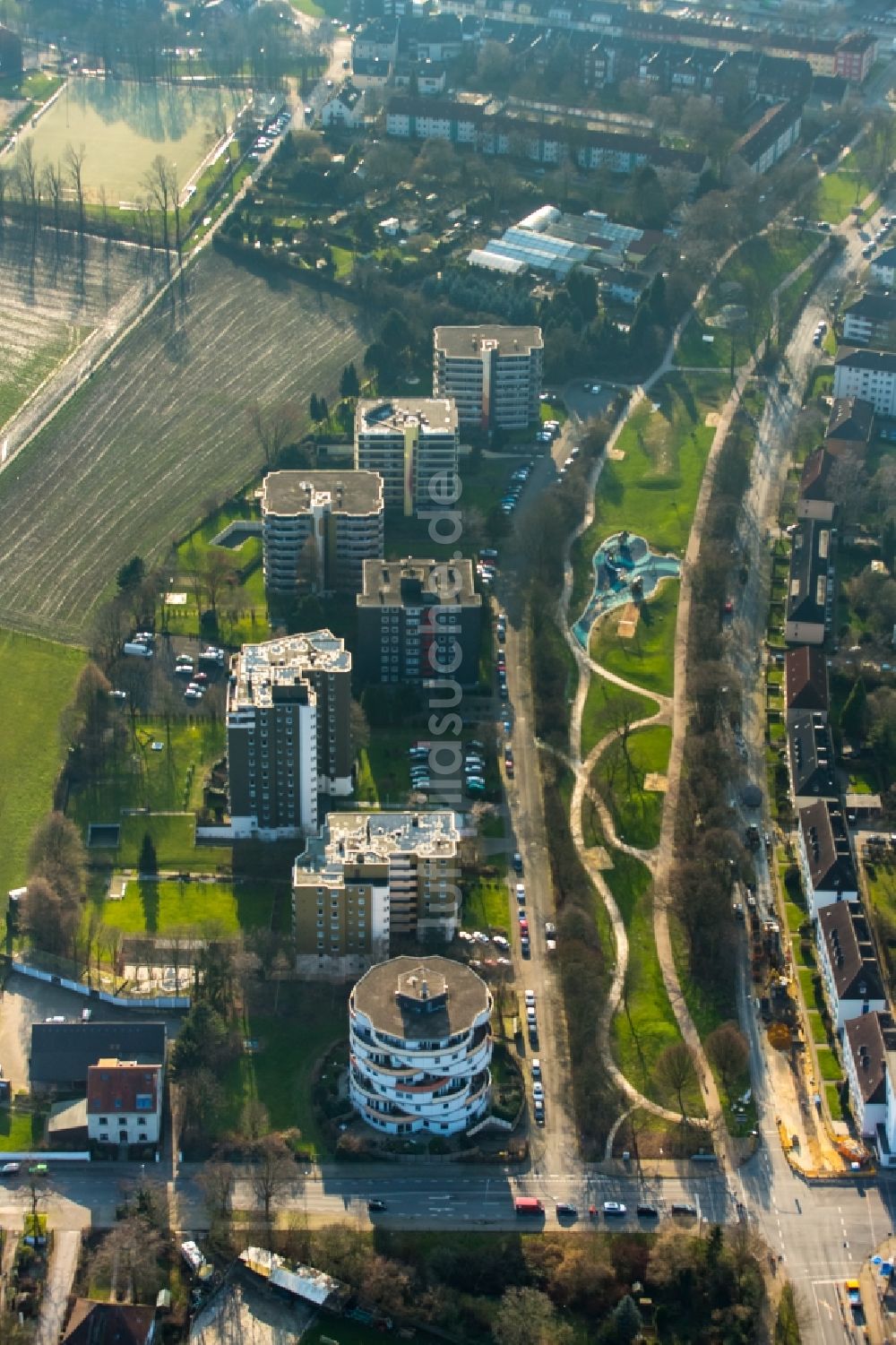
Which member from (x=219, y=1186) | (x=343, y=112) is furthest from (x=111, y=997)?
(x=343, y=112)

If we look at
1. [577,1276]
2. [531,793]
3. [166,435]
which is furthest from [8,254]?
[577,1276]

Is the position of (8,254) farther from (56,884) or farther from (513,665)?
(56,884)

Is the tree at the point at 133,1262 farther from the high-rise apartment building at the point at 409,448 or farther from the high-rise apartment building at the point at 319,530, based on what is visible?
the high-rise apartment building at the point at 409,448

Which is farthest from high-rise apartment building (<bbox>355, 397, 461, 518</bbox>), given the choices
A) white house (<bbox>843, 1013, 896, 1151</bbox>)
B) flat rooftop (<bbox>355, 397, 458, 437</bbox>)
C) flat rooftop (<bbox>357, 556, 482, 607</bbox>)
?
white house (<bbox>843, 1013, 896, 1151</bbox>)

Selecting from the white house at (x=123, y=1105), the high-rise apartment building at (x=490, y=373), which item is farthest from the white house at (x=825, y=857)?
the high-rise apartment building at (x=490, y=373)

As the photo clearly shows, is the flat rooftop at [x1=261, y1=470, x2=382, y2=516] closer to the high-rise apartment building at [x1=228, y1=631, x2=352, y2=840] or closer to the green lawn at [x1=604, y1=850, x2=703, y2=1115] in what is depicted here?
the high-rise apartment building at [x1=228, y1=631, x2=352, y2=840]
